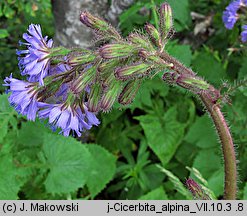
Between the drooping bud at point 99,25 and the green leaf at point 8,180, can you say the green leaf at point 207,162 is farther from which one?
the drooping bud at point 99,25

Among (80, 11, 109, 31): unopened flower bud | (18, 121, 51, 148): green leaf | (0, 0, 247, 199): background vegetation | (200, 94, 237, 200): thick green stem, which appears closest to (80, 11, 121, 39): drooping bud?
(80, 11, 109, 31): unopened flower bud

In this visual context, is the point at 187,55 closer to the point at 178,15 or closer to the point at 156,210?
the point at 178,15

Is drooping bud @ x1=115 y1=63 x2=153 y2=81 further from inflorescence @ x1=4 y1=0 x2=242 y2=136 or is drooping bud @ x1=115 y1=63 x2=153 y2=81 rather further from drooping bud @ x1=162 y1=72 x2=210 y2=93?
drooping bud @ x1=162 y1=72 x2=210 y2=93

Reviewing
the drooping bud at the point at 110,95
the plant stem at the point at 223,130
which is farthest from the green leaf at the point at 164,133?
the drooping bud at the point at 110,95

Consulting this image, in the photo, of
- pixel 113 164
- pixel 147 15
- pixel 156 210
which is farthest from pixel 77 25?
pixel 156 210

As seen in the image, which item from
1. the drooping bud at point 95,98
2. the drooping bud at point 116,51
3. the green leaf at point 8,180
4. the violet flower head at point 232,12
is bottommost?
the green leaf at point 8,180

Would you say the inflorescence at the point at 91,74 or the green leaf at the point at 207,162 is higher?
the inflorescence at the point at 91,74

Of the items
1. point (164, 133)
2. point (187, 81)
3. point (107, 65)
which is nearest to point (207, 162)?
point (164, 133)

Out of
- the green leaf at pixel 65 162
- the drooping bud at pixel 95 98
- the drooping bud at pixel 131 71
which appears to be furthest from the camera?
the green leaf at pixel 65 162
